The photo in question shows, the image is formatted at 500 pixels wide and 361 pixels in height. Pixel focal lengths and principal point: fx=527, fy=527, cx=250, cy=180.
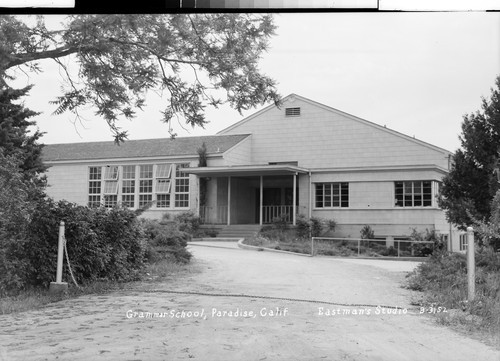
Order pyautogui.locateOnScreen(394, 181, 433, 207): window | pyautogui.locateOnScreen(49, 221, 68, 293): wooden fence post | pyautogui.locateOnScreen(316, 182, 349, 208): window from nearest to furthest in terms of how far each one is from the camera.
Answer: pyautogui.locateOnScreen(316, 182, 349, 208): window
pyautogui.locateOnScreen(394, 181, 433, 207): window
pyautogui.locateOnScreen(49, 221, 68, 293): wooden fence post

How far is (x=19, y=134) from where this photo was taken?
3.78 meters

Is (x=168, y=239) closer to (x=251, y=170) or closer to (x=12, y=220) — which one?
(x=251, y=170)

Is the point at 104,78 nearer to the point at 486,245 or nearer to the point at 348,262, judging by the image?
the point at 348,262

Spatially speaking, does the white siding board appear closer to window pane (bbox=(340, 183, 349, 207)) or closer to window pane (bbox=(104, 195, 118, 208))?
window pane (bbox=(340, 183, 349, 207))

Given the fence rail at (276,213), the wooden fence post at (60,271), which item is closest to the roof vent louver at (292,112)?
the fence rail at (276,213)

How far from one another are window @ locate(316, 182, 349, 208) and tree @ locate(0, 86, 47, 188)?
6.73ft

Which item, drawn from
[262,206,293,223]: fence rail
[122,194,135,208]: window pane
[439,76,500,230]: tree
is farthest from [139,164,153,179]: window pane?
[439,76,500,230]: tree

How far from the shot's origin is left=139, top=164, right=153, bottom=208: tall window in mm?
3691

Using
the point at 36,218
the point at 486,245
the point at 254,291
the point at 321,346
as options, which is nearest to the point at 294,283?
the point at 254,291

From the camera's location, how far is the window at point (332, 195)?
3.58 m

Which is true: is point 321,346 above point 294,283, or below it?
below

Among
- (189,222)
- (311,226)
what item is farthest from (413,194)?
(189,222)

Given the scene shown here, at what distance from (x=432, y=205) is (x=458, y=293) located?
674 millimetres

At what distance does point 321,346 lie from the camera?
10.2 feet
